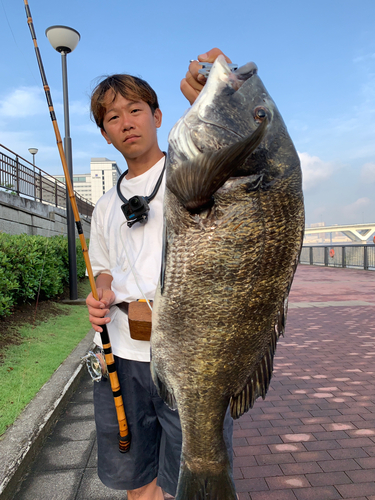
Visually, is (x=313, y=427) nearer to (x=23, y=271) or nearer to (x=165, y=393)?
(x=165, y=393)

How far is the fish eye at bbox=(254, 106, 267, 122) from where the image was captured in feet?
3.83

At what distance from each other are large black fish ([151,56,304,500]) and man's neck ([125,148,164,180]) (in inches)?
28.9

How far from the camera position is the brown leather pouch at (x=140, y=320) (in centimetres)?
157

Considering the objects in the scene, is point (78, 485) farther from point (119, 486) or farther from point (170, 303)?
point (170, 303)

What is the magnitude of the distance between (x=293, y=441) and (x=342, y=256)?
21.3 m

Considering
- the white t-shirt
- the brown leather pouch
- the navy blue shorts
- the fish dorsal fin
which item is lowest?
the navy blue shorts

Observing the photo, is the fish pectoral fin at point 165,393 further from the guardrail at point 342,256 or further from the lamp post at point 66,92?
the guardrail at point 342,256

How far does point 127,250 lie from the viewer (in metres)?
1.82

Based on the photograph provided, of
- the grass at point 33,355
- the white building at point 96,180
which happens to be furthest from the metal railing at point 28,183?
the white building at point 96,180

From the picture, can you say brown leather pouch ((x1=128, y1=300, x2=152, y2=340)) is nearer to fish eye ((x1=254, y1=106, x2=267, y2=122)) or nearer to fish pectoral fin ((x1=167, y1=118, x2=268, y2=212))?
fish pectoral fin ((x1=167, y1=118, x2=268, y2=212))

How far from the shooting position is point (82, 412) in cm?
394

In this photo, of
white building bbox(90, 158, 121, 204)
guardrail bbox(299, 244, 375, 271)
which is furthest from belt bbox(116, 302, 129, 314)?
white building bbox(90, 158, 121, 204)

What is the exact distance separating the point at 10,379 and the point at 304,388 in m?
3.35

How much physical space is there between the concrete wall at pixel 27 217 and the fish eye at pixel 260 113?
30.1ft
